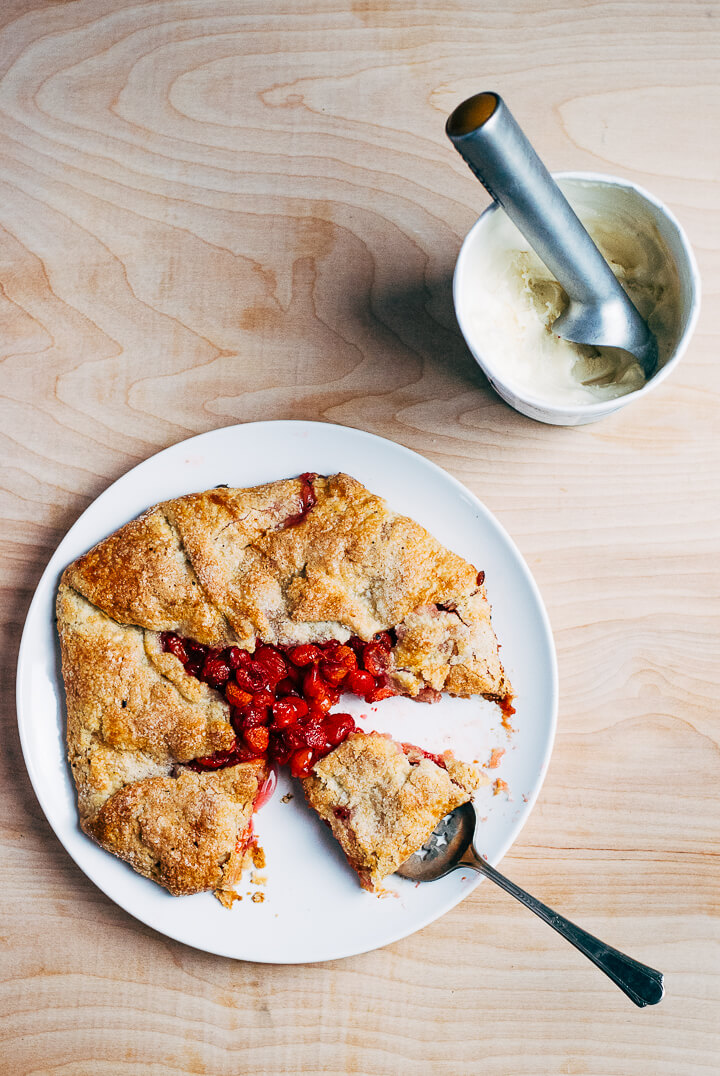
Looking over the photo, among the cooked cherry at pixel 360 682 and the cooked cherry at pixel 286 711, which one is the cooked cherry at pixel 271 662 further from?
the cooked cherry at pixel 360 682

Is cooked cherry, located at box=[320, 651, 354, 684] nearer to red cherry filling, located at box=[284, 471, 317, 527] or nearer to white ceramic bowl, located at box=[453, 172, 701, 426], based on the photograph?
red cherry filling, located at box=[284, 471, 317, 527]

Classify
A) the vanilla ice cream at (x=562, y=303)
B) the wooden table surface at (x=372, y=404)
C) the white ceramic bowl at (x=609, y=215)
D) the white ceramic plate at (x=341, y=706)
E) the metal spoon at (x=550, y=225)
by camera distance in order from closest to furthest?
the metal spoon at (x=550, y=225)
the white ceramic bowl at (x=609, y=215)
the vanilla ice cream at (x=562, y=303)
the white ceramic plate at (x=341, y=706)
the wooden table surface at (x=372, y=404)

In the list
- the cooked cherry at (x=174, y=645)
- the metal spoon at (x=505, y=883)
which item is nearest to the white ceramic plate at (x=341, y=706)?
the metal spoon at (x=505, y=883)

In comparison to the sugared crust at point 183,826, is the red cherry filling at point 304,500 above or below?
above

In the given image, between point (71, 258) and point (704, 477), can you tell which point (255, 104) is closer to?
point (71, 258)

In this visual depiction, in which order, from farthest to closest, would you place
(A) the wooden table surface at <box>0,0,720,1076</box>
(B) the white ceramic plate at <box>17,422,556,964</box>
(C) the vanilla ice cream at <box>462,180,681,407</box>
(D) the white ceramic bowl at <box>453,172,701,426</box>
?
(A) the wooden table surface at <box>0,0,720,1076</box> < (B) the white ceramic plate at <box>17,422,556,964</box> < (C) the vanilla ice cream at <box>462,180,681,407</box> < (D) the white ceramic bowl at <box>453,172,701,426</box>

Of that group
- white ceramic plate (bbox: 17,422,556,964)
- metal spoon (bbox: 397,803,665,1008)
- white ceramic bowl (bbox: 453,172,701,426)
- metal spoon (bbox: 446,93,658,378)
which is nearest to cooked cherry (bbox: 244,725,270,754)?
white ceramic plate (bbox: 17,422,556,964)

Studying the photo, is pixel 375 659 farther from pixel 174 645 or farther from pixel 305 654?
pixel 174 645

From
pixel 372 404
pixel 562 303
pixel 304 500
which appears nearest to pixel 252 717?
pixel 304 500
